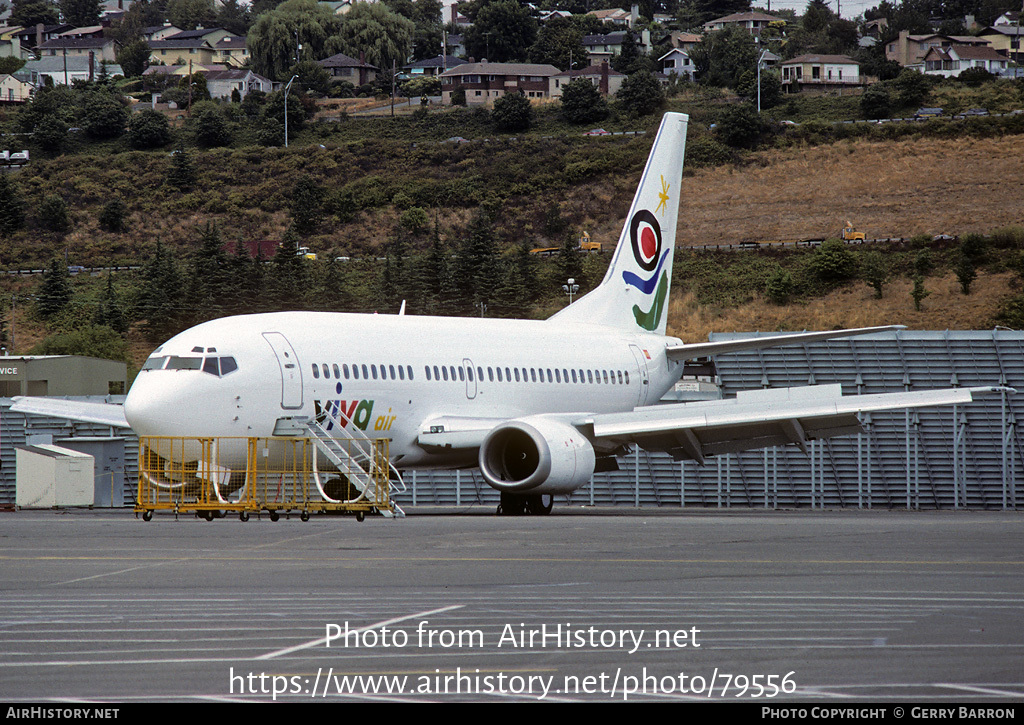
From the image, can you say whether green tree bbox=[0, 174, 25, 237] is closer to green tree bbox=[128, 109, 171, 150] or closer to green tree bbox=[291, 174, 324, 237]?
green tree bbox=[291, 174, 324, 237]

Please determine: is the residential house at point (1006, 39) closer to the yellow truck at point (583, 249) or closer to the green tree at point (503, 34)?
the green tree at point (503, 34)

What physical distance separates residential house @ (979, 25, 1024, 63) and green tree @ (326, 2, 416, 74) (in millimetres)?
78841

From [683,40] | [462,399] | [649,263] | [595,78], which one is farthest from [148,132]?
[462,399]

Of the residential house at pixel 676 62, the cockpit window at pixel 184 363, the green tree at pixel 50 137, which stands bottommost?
the cockpit window at pixel 184 363

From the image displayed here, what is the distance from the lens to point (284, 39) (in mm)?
185750

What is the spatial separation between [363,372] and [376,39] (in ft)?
557

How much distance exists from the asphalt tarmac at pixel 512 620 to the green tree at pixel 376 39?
175041 mm

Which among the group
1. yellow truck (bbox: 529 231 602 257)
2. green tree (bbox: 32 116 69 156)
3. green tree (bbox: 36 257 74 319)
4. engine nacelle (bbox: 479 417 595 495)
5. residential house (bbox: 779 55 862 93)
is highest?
residential house (bbox: 779 55 862 93)

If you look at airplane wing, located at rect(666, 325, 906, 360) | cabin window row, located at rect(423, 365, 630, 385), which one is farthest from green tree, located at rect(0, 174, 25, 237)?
airplane wing, located at rect(666, 325, 906, 360)

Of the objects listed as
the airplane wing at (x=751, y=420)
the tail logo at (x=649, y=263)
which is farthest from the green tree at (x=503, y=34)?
the airplane wing at (x=751, y=420)

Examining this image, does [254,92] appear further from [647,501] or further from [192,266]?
[647,501]

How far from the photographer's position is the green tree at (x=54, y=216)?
111188mm

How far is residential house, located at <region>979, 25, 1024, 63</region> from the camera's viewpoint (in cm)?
16925

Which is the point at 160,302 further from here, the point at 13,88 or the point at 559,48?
the point at 559,48
